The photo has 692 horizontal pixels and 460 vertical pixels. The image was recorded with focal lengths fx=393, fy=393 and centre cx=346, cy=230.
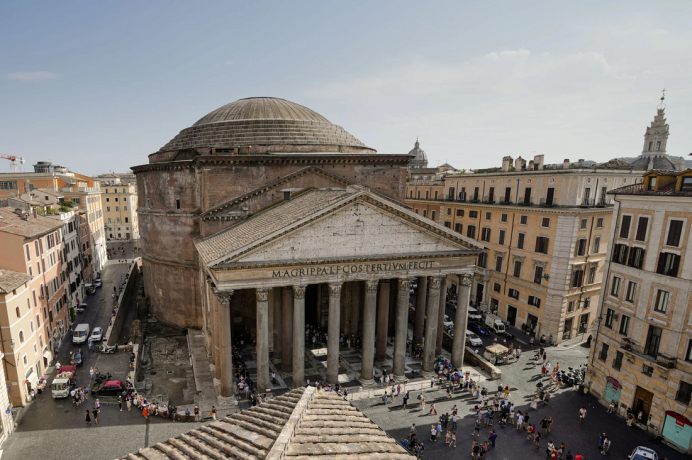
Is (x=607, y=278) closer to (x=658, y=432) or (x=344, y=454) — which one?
(x=658, y=432)

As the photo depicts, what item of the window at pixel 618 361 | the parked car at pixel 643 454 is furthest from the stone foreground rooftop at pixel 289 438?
the window at pixel 618 361

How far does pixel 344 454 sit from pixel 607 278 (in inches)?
887

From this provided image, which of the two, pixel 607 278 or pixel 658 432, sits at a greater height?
pixel 607 278

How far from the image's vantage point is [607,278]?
24.0 m

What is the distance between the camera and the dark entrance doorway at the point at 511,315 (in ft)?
117

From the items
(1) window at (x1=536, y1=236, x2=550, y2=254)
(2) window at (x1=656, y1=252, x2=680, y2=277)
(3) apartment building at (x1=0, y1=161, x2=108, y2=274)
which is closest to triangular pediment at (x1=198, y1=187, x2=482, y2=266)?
(2) window at (x1=656, y1=252, x2=680, y2=277)

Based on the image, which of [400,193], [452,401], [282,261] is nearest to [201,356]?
[282,261]

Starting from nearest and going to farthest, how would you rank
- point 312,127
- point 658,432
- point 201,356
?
1. point 658,432
2. point 201,356
3. point 312,127

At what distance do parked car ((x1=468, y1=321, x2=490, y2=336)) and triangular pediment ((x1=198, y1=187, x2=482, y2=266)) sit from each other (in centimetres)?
1351

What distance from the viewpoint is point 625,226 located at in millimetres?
22922

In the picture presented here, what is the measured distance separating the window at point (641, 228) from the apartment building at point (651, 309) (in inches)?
2.1

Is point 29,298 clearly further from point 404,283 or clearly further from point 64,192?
point 64,192

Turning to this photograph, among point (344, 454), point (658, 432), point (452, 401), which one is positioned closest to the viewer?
point (344, 454)

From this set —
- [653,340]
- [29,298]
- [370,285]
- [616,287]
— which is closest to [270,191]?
[370,285]
